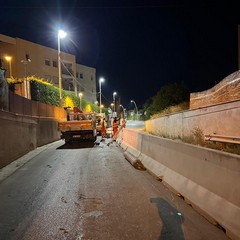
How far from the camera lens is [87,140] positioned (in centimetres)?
2109

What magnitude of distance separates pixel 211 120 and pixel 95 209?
657 cm

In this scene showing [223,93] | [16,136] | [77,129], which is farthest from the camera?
[77,129]

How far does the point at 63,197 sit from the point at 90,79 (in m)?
68.9

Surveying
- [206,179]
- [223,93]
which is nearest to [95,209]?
[206,179]

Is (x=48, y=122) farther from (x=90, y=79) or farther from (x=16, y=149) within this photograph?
(x=90, y=79)

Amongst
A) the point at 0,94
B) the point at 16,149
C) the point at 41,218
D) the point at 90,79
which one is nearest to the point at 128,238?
the point at 41,218

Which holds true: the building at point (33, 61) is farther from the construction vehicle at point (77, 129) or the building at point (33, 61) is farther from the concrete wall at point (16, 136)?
the concrete wall at point (16, 136)

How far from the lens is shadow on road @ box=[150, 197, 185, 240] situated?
13.8 ft

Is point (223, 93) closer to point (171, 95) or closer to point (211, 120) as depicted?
point (211, 120)

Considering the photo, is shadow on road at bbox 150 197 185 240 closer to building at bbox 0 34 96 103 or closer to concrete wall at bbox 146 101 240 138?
concrete wall at bbox 146 101 240 138

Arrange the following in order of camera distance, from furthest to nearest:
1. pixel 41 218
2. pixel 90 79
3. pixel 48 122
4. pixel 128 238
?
pixel 90 79 < pixel 48 122 < pixel 41 218 < pixel 128 238

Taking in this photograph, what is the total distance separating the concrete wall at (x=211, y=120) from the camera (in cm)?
888

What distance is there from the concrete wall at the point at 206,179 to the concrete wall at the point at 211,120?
8.60 feet

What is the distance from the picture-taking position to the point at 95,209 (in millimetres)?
5473
